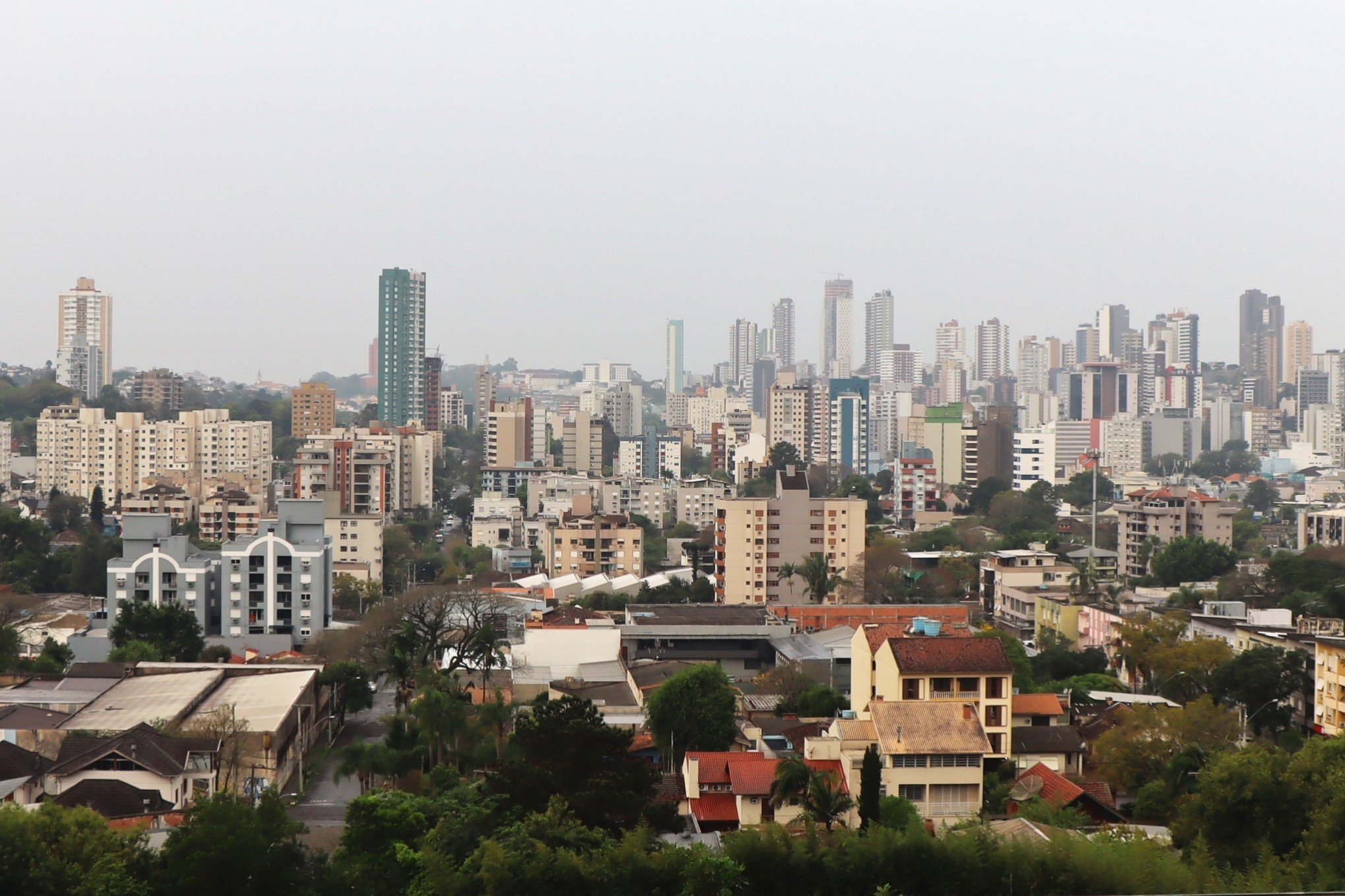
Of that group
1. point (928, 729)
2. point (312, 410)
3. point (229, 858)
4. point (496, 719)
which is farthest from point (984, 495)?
point (229, 858)

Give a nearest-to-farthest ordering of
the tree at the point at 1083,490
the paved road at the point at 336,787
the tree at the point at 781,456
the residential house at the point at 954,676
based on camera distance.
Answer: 1. the paved road at the point at 336,787
2. the residential house at the point at 954,676
3. the tree at the point at 781,456
4. the tree at the point at 1083,490

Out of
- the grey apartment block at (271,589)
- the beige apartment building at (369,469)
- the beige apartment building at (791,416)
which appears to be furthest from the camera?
the beige apartment building at (791,416)

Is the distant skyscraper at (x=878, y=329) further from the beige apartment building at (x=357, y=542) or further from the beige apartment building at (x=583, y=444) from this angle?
the beige apartment building at (x=357, y=542)

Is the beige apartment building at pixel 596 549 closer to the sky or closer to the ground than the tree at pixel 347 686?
closer to the sky

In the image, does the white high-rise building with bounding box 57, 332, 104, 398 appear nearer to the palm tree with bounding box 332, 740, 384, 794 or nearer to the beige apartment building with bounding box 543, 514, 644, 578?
the beige apartment building with bounding box 543, 514, 644, 578

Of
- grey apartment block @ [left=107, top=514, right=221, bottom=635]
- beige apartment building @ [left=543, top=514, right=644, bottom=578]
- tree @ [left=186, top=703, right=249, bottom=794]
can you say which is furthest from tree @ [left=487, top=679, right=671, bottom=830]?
beige apartment building @ [left=543, top=514, right=644, bottom=578]

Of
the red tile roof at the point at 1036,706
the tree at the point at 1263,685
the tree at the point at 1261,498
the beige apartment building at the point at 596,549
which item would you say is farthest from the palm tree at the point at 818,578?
the tree at the point at 1261,498

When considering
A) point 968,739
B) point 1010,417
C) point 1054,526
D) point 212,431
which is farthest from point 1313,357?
point 968,739

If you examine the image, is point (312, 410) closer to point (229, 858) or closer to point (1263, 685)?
point (1263, 685)
